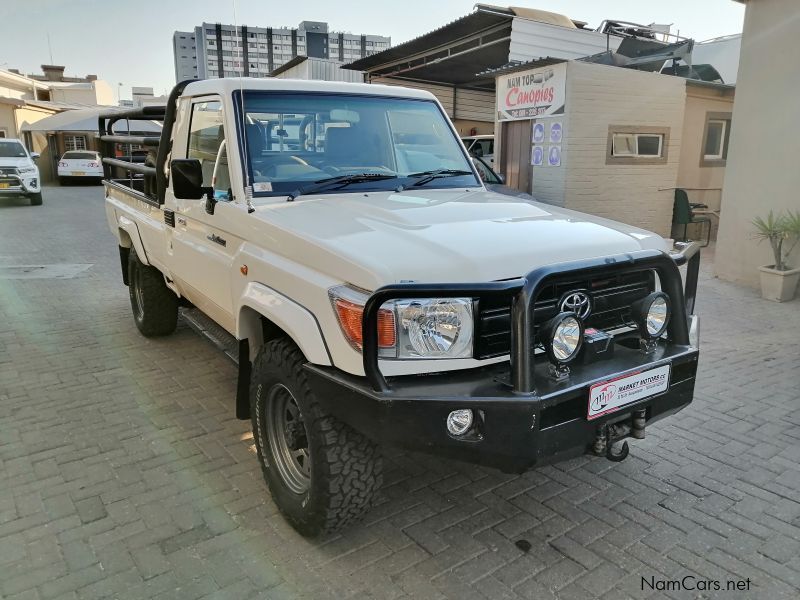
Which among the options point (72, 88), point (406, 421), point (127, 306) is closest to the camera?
point (406, 421)

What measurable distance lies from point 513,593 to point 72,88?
53.2m

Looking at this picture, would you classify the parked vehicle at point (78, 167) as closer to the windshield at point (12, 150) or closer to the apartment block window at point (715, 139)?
the windshield at point (12, 150)

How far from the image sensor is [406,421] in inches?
92.0

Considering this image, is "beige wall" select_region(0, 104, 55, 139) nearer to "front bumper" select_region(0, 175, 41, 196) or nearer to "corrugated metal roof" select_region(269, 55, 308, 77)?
"front bumper" select_region(0, 175, 41, 196)

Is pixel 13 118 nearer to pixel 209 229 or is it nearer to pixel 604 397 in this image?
pixel 209 229

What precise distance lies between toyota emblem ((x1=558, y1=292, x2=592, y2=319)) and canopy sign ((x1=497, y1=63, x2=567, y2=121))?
828 cm

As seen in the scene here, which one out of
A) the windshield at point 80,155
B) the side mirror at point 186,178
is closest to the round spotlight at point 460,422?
the side mirror at point 186,178

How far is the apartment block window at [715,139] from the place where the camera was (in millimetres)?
12250

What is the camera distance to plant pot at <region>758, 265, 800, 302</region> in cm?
726

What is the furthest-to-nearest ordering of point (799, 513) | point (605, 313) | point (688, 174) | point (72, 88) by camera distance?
point (72, 88) → point (688, 174) → point (799, 513) → point (605, 313)

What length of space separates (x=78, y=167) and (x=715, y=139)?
23407 millimetres

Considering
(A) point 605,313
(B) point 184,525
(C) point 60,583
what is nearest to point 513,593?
(A) point 605,313

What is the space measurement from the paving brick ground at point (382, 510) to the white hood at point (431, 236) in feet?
4.22

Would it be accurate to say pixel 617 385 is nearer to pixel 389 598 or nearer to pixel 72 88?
pixel 389 598
